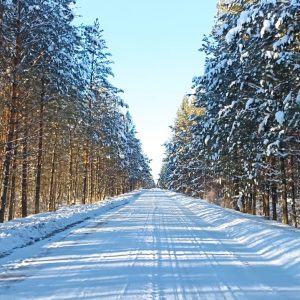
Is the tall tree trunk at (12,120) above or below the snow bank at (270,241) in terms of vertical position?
above

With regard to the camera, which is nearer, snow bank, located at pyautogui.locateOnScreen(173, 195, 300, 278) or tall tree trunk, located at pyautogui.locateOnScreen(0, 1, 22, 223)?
snow bank, located at pyautogui.locateOnScreen(173, 195, 300, 278)

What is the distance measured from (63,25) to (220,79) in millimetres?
8178

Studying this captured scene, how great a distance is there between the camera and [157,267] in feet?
26.1

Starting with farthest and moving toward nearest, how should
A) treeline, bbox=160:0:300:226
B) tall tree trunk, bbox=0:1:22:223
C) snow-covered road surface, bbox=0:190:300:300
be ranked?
tall tree trunk, bbox=0:1:22:223 → treeline, bbox=160:0:300:226 → snow-covered road surface, bbox=0:190:300:300

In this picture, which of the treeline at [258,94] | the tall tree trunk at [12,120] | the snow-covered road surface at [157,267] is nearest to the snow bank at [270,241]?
the snow-covered road surface at [157,267]

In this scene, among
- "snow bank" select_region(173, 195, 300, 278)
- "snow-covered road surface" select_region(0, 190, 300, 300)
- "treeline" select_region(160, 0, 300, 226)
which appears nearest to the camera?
"snow-covered road surface" select_region(0, 190, 300, 300)

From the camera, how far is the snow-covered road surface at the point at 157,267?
6262mm

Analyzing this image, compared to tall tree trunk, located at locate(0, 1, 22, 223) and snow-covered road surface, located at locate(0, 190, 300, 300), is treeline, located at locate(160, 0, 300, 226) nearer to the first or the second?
snow-covered road surface, located at locate(0, 190, 300, 300)

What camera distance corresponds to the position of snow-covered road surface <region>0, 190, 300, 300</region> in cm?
626

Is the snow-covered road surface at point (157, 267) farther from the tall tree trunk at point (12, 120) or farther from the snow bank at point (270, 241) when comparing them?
the tall tree trunk at point (12, 120)

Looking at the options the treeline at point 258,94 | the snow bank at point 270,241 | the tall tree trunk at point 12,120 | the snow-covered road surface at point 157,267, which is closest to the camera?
the snow-covered road surface at point 157,267

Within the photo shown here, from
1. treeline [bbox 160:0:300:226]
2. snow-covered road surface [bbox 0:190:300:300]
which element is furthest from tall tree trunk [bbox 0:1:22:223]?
treeline [bbox 160:0:300:226]

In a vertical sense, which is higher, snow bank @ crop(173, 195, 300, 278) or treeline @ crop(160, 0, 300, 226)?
treeline @ crop(160, 0, 300, 226)

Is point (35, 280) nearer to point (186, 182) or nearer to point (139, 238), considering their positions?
point (139, 238)
